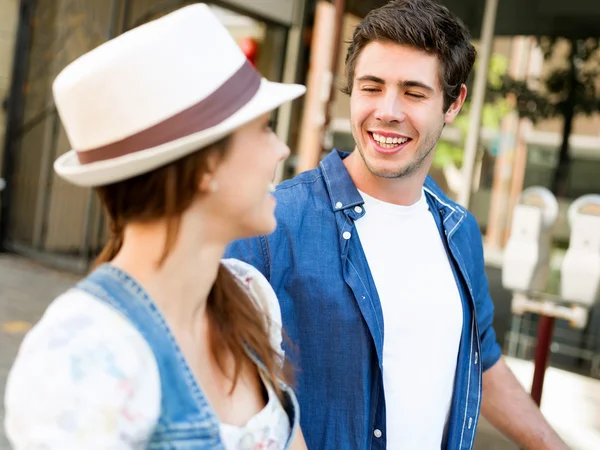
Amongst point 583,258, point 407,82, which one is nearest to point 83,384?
point 407,82

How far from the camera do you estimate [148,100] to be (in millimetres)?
1007

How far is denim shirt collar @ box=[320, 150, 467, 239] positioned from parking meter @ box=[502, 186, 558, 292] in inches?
94.0

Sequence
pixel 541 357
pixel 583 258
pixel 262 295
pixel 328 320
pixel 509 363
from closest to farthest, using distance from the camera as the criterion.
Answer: pixel 262 295 < pixel 328 320 < pixel 541 357 < pixel 583 258 < pixel 509 363

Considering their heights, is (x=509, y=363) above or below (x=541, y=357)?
below

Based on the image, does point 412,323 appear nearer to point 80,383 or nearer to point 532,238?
point 80,383

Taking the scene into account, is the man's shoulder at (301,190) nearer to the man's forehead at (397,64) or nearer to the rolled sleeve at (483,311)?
the man's forehead at (397,64)

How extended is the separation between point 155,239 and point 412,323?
82 cm

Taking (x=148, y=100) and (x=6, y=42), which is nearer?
(x=148, y=100)

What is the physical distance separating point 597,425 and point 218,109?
166 inches

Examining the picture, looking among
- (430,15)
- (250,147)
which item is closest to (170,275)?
(250,147)

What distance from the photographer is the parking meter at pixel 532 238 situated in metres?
4.32

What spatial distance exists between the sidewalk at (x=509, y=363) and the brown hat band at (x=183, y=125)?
9.03ft

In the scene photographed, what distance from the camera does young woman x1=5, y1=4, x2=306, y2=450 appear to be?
905mm

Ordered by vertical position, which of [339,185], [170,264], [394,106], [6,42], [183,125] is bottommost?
[170,264]
